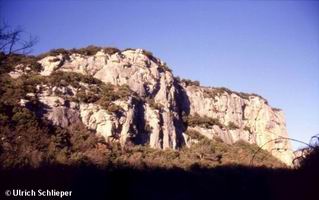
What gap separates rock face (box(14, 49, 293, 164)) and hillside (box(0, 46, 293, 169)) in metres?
0.09

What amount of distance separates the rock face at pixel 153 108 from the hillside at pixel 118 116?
91 mm

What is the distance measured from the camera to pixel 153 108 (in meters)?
31.6

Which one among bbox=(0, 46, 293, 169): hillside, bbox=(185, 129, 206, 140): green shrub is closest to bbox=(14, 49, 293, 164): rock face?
bbox=(0, 46, 293, 169): hillside

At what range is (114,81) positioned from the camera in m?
31.6

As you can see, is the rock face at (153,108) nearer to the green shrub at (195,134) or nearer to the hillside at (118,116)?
the hillside at (118,116)

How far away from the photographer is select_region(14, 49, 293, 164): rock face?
2664 centimetres

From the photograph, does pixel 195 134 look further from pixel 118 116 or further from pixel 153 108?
pixel 118 116

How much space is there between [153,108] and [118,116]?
481 centimetres

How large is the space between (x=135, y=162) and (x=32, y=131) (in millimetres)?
6707

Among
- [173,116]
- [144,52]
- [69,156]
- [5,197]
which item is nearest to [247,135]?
[173,116]

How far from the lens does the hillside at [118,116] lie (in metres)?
21.2

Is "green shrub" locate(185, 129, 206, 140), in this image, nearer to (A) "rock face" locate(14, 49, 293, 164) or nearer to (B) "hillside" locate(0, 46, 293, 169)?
(B) "hillside" locate(0, 46, 293, 169)

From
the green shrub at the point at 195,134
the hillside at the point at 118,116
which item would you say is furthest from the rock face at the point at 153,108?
the green shrub at the point at 195,134

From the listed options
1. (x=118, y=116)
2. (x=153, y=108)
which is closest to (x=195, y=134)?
(x=153, y=108)
